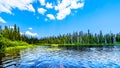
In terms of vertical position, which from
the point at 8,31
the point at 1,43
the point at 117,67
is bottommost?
the point at 117,67

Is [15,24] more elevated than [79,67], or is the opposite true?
[15,24]

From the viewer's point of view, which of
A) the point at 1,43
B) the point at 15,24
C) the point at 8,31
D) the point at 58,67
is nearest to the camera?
the point at 58,67

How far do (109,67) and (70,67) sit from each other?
6536 mm

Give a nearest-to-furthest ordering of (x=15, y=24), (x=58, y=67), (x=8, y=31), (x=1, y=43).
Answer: (x=58, y=67) < (x=1, y=43) < (x=8, y=31) < (x=15, y=24)

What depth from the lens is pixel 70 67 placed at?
2950 cm

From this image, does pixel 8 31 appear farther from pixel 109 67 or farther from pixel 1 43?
pixel 109 67

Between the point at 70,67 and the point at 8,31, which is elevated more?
the point at 8,31

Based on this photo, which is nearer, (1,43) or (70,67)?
(70,67)

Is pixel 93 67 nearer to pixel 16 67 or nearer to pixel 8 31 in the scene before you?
pixel 16 67

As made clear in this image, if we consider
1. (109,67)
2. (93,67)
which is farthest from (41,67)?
(109,67)

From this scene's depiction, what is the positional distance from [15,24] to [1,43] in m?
105

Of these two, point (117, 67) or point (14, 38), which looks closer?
point (117, 67)

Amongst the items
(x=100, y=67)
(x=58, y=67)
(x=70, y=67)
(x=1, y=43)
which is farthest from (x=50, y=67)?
(x=1, y=43)

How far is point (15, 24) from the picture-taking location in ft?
525
